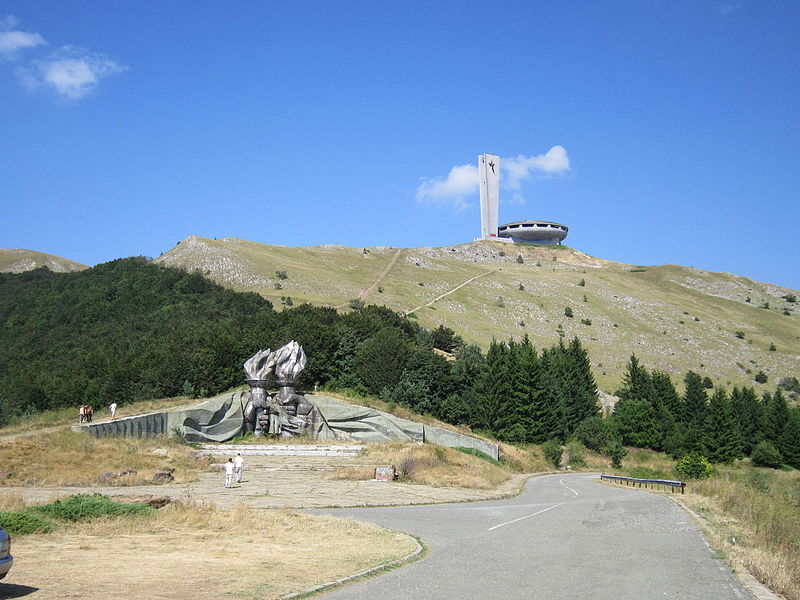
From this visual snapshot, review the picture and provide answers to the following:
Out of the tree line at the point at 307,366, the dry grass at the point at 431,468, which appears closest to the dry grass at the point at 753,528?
the dry grass at the point at 431,468

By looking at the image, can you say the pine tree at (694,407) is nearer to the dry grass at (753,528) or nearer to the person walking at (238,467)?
the dry grass at (753,528)

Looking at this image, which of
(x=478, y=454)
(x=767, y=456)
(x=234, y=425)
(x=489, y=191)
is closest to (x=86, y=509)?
(x=234, y=425)

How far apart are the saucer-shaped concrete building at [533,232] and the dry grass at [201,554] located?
15430 cm

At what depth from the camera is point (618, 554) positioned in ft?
40.8

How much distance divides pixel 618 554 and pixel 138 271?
91655 mm

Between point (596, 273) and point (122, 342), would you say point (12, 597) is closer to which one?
point (122, 342)

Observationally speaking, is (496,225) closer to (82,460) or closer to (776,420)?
(776,420)

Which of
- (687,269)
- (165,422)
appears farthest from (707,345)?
(165,422)

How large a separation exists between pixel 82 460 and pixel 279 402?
46.3 feet

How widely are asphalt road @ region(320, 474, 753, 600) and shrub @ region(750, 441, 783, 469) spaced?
1935 inches

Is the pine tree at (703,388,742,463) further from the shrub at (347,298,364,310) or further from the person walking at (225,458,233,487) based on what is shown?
the person walking at (225,458,233,487)

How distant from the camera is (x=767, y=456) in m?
Result: 62.6

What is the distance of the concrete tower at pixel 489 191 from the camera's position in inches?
5748

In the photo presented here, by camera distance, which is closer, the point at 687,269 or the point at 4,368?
the point at 4,368
